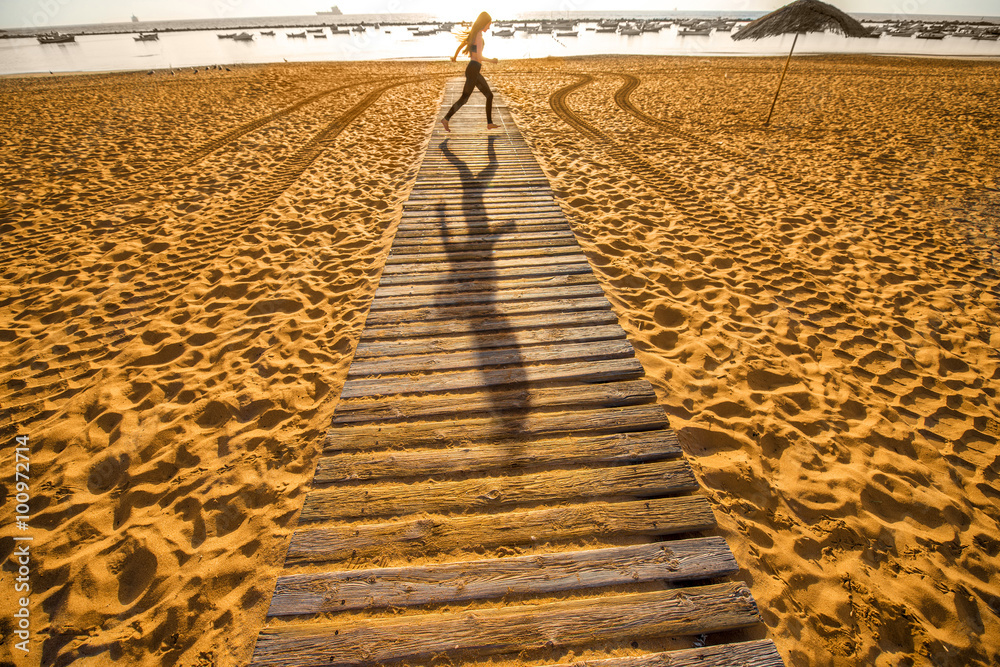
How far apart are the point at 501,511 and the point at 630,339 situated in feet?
6.99

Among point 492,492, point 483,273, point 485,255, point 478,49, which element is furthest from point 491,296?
point 478,49

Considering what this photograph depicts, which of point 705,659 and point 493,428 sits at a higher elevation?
point 493,428

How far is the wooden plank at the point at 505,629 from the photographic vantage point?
1772 mm

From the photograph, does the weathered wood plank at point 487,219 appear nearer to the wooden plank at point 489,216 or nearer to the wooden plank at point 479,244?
the wooden plank at point 489,216

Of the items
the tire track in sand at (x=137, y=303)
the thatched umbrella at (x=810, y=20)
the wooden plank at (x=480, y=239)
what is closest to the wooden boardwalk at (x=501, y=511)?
the wooden plank at (x=480, y=239)

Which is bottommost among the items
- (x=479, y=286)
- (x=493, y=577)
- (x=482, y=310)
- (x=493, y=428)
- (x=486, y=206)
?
A: (x=493, y=577)

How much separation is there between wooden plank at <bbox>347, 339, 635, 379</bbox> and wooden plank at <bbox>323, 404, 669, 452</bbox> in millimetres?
544

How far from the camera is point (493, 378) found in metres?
3.04

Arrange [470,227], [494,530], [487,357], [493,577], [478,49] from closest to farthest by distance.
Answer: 1. [493,577]
2. [494,530]
3. [487,357]
4. [470,227]
5. [478,49]

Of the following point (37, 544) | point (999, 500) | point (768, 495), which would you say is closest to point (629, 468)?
point (768, 495)

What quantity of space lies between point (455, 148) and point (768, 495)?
25.2 ft

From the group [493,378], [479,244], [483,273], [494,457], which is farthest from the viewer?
[479,244]

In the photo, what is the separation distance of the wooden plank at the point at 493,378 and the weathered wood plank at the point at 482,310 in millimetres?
737

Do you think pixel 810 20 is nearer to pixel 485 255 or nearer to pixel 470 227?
pixel 470 227
